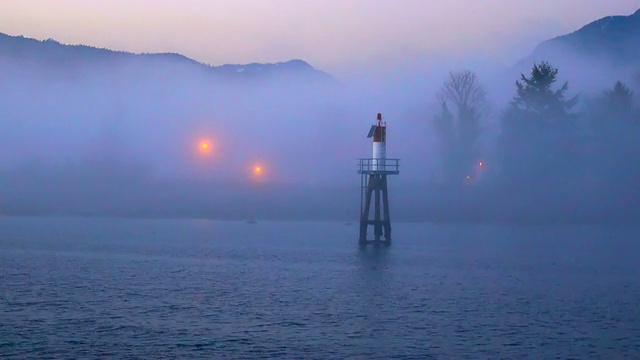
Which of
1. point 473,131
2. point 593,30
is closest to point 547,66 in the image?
point 473,131

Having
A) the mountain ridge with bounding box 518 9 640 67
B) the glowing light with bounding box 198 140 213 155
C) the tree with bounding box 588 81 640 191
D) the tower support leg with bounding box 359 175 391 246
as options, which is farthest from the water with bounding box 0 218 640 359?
the mountain ridge with bounding box 518 9 640 67

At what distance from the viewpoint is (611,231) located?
64688 millimetres

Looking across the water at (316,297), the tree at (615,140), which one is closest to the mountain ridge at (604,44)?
the tree at (615,140)

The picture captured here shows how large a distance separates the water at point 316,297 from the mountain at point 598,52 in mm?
59209

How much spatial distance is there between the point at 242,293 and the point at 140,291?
417 cm

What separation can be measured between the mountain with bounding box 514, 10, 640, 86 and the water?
5921 cm

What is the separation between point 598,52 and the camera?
433 ft

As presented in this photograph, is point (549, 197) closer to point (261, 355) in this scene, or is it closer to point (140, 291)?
point (140, 291)

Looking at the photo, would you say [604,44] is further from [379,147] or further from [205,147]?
[379,147]

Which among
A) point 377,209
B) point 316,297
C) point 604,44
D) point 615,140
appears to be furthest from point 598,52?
point 316,297

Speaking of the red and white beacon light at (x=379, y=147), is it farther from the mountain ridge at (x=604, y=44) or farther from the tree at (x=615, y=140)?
the mountain ridge at (x=604, y=44)

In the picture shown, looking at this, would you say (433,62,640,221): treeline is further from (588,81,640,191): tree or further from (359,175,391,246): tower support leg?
(359,175,391,246): tower support leg

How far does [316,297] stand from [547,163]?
48563 millimetres

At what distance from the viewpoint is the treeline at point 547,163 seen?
73250 millimetres
